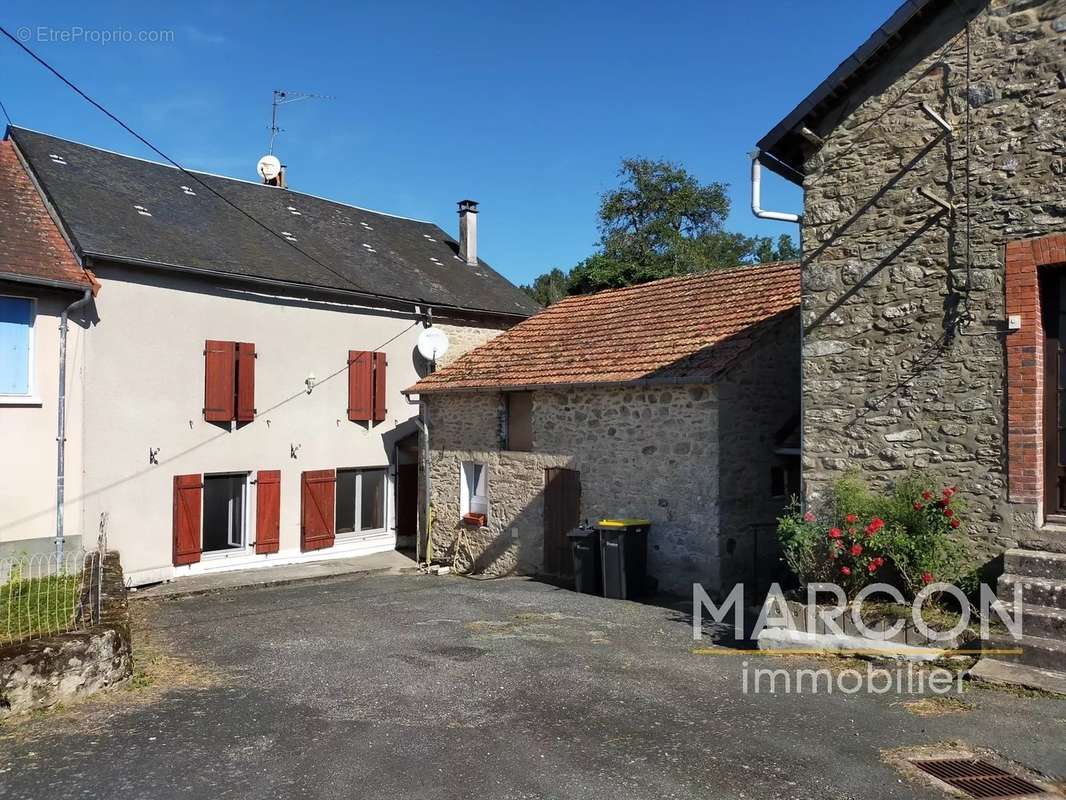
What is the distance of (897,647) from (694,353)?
5.41 meters

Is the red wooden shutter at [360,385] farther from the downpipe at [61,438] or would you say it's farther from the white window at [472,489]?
the downpipe at [61,438]

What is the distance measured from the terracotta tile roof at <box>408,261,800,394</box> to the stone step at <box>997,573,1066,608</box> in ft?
14.8

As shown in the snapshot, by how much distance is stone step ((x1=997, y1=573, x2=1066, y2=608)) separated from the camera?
6609 millimetres

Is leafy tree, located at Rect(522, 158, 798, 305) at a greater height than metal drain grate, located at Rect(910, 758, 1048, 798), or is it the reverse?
leafy tree, located at Rect(522, 158, 798, 305)

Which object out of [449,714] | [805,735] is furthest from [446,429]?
[805,735]

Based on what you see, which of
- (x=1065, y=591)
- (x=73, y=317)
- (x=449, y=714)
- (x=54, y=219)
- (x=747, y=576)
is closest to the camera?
(x=449, y=714)

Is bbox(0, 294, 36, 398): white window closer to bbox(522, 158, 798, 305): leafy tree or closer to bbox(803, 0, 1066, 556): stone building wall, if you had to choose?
bbox(803, 0, 1066, 556): stone building wall

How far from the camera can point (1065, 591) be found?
6.58 meters

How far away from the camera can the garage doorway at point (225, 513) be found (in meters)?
14.7

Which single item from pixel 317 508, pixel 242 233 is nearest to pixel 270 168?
pixel 242 233

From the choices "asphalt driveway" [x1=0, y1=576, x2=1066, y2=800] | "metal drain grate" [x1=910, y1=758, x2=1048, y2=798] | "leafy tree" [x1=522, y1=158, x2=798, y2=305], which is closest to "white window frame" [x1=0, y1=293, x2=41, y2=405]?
"asphalt driveway" [x1=0, y1=576, x2=1066, y2=800]

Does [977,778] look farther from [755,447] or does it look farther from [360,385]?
[360,385]

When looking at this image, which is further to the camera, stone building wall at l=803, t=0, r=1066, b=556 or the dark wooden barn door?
the dark wooden barn door

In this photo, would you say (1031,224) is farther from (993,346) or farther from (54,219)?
(54,219)
